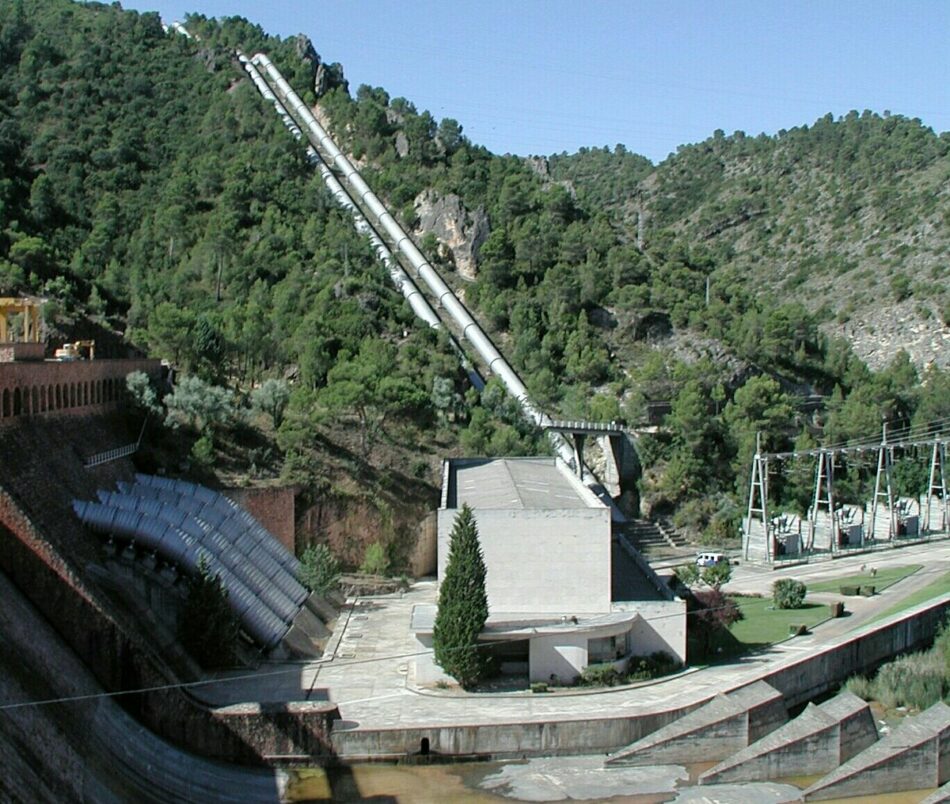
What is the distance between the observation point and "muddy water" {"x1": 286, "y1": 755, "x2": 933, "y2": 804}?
61.1 ft

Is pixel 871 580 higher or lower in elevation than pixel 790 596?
lower

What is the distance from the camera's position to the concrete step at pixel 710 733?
19906mm

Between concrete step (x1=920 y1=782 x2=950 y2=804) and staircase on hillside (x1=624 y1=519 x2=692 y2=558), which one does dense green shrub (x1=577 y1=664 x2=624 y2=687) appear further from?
staircase on hillside (x1=624 y1=519 x2=692 y2=558)

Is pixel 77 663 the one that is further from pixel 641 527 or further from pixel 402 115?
pixel 402 115

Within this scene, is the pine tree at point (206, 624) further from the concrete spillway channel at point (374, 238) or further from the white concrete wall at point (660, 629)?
the concrete spillway channel at point (374, 238)

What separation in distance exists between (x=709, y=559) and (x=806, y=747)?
17.1m

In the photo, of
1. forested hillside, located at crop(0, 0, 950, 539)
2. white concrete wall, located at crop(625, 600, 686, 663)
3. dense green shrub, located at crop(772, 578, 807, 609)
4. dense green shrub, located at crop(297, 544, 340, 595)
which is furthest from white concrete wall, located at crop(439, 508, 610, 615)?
forested hillside, located at crop(0, 0, 950, 539)

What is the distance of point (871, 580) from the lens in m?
34.8

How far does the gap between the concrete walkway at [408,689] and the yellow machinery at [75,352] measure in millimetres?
8601

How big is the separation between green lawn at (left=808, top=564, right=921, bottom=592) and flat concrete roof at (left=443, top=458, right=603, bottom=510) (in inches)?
290

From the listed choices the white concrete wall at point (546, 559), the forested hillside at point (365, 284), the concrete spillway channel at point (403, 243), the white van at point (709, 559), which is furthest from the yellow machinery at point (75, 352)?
the white van at point (709, 559)

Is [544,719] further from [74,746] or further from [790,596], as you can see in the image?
[790,596]

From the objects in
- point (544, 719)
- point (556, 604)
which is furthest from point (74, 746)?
point (556, 604)

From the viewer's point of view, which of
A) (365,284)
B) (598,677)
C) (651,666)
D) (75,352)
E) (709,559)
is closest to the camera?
(598,677)
